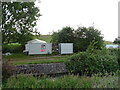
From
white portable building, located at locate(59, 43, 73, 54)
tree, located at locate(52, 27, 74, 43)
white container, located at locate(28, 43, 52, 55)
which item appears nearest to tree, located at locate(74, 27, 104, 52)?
tree, located at locate(52, 27, 74, 43)

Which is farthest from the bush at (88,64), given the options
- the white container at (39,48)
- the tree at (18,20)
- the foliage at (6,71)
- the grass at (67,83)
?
the white container at (39,48)

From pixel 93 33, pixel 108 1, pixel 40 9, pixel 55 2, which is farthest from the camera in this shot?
pixel 93 33

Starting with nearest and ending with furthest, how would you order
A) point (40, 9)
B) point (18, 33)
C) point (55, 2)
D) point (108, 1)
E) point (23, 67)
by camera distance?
point (23, 67) < point (108, 1) < point (55, 2) < point (18, 33) < point (40, 9)

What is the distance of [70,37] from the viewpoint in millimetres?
15773

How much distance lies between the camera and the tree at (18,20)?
11.6 metres

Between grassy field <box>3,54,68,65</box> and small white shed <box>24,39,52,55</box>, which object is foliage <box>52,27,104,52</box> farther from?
grassy field <box>3,54,68,65</box>

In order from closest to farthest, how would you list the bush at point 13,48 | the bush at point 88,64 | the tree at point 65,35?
the bush at point 88,64 < the bush at point 13,48 < the tree at point 65,35

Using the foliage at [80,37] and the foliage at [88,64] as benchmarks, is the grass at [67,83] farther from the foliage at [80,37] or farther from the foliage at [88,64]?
the foliage at [80,37]

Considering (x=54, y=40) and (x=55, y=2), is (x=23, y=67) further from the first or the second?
(x=54, y=40)

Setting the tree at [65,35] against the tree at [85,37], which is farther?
the tree at [65,35]

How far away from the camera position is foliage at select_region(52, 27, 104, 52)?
15228mm

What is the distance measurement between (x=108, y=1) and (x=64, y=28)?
300 inches

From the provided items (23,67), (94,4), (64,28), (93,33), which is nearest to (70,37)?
(64,28)

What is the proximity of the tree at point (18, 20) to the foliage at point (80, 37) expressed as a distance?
3.55 meters
